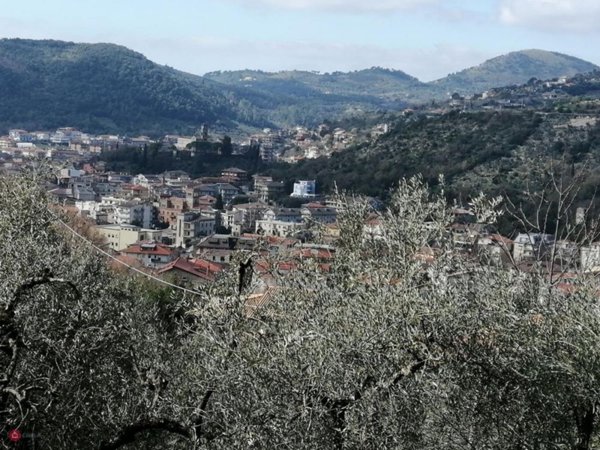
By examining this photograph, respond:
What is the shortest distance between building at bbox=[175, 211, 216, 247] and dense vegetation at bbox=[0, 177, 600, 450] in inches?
1905

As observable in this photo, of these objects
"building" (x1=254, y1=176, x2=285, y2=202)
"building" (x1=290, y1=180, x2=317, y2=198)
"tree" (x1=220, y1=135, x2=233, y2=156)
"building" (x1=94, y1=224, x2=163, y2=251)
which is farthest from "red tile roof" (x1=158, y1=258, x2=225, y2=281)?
"tree" (x1=220, y1=135, x2=233, y2=156)

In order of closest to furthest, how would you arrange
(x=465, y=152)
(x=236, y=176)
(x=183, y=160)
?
(x=465, y=152)
(x=236, y=176)
(x=183, y=160)

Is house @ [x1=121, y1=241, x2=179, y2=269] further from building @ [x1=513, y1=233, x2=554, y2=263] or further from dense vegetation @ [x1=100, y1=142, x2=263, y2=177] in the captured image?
dense vegetation @ [x1=100, y1=142, x2=263, y2=177]

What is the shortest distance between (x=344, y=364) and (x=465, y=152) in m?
66.5

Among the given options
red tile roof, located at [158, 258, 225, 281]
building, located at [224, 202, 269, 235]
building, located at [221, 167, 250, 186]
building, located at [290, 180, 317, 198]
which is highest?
red tile roof, located at [158, 258, 225, 281]

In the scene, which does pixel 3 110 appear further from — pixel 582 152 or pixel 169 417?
pixel 169 417

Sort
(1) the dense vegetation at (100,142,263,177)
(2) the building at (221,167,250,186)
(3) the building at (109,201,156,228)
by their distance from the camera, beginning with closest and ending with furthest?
(3) the building at (109,201,156,228)
(2) the building at (221,167,250,186)
(1) the dense vegetation at (100,142,263,177)

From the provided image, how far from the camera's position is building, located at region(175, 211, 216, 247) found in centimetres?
5681

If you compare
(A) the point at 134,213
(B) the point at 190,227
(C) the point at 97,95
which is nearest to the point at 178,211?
(A) the point at 134,213

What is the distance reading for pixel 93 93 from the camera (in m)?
166

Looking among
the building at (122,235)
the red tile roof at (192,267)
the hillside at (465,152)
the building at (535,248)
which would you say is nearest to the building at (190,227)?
the building at (122,235)

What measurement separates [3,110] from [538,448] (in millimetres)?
161625

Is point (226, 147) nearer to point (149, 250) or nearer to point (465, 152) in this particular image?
point (465, 152)

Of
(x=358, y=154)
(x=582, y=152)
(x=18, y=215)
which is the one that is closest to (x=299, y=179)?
(x=358, y=154)
